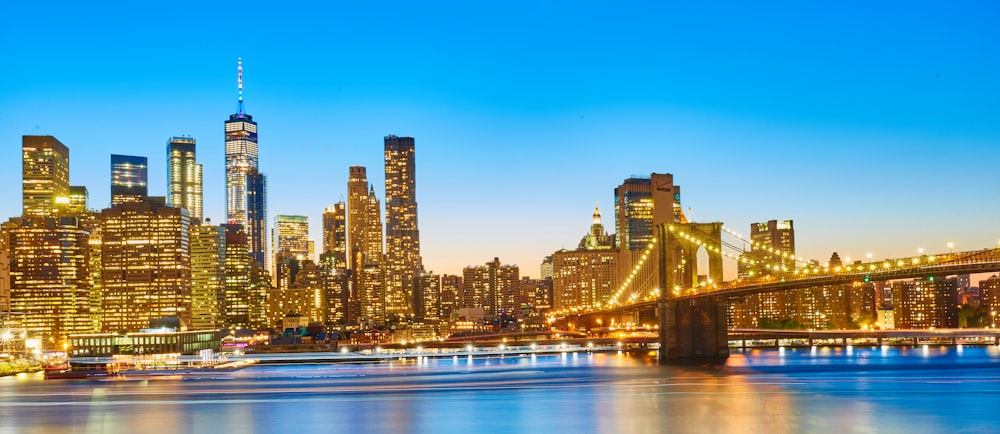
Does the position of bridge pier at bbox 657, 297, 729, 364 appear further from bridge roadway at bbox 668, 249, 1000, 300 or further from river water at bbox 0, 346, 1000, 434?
river water at bbox 0, 346, 1000, 434

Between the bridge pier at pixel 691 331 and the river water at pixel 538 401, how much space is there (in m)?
2.39

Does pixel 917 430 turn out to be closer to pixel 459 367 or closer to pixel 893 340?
pixel 459 367

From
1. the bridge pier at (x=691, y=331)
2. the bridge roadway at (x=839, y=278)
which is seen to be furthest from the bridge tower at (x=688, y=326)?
the bridge roadway at (x=839, y=278)

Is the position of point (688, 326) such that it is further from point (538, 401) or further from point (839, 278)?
point (538, 401)

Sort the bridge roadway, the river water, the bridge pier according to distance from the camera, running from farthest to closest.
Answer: the bridge pier, the bridge roadway, the river water

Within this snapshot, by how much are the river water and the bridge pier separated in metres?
2.39

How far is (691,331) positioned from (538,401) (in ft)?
110

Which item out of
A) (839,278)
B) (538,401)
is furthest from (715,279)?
(538,401)

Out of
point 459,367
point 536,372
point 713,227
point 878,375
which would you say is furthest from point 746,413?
point 713,227

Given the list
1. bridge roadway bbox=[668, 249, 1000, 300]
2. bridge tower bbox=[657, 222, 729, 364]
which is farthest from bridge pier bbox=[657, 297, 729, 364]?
bridge roadway bbox=[668, 249, 1000, 300]

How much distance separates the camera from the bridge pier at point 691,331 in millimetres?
88562

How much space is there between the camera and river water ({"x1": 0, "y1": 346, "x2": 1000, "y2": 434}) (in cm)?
4834

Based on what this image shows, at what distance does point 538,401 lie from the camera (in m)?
58.8

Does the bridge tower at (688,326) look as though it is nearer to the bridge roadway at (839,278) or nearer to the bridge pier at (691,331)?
the bridge pier at (691,331)
